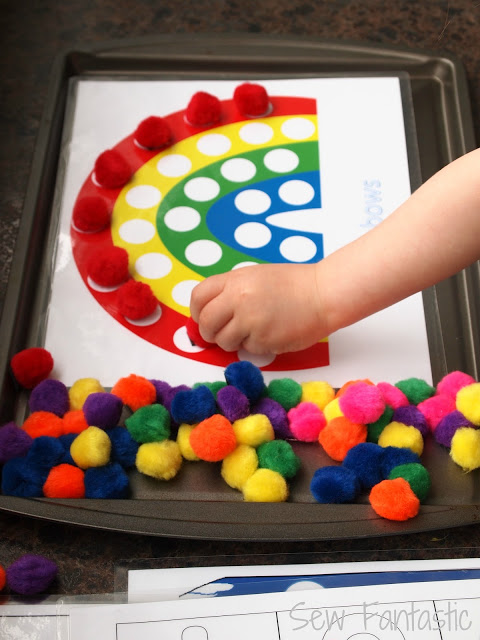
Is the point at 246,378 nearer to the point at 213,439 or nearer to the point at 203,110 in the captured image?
the point at 213,439

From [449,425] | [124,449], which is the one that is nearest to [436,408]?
[449,425]

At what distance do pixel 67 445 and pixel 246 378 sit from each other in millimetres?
134

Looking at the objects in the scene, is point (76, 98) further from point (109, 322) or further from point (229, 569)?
point (229, 569)

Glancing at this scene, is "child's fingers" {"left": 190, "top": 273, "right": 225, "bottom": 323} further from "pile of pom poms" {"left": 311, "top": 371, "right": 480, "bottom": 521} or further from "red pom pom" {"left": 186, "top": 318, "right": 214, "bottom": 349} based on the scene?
"pile of pom poms" {"left": 311, "top": 371, "right": 480, "bottom": 521}

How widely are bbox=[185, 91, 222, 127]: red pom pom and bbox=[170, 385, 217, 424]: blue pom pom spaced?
1.12ft

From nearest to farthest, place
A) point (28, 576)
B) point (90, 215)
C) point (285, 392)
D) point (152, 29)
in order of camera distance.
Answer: point (28, 576) < point (285, 392) < point (90, 215) < point (152, 29)

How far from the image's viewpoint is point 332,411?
57cm

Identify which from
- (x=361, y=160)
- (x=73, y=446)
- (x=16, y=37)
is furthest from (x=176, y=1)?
(x=73, y=446)

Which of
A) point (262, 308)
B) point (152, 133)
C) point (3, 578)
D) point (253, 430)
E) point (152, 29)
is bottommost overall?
point (3, 578)

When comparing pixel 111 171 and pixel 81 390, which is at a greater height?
pixel 111 171

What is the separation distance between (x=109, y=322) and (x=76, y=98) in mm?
289

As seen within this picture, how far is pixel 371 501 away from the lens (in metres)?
0.52

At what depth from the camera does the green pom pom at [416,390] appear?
591mm

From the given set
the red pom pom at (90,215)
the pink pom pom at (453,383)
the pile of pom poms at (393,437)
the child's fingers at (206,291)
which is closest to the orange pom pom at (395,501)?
the pile of pom poms at (393,437)
